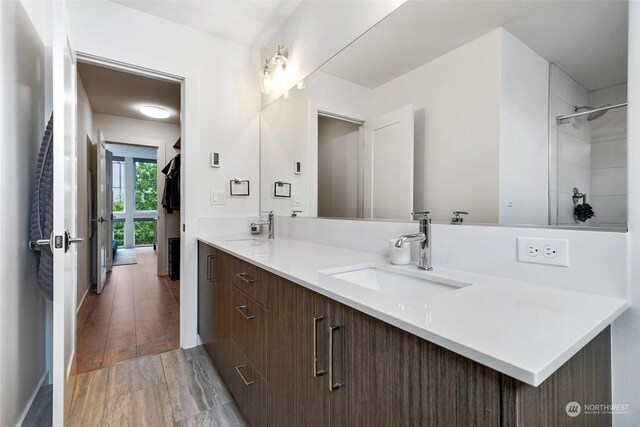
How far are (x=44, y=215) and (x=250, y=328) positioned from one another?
111cm

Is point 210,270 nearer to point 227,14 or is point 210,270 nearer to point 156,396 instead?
point 156,396

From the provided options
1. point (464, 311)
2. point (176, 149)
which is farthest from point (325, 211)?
point (176, 149)

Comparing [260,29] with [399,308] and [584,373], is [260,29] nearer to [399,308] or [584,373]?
[399,308]

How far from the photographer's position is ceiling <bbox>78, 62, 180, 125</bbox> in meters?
2.97

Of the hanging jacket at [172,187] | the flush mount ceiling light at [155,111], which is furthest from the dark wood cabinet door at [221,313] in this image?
the flush mount ceiling light at [155,111]

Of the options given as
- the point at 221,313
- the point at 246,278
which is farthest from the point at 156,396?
the point at 246,278

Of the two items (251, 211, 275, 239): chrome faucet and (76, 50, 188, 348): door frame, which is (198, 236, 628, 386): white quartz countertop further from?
(76, 50, 188, 348): door frame

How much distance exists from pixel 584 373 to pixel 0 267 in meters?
1.88

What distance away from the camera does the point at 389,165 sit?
1.45 meters

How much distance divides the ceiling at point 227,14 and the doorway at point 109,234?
440mm

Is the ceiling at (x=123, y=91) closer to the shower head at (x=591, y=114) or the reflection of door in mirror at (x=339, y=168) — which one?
the reflection of door in mirror at (x=339, y=168)

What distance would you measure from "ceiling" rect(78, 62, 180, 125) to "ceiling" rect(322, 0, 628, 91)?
243 cm

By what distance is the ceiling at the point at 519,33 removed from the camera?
81 centimetres

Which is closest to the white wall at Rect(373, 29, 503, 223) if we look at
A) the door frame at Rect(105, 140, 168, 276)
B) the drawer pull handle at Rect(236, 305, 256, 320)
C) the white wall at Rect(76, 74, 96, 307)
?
the drawer pull handle at Rect(236, 305, 256, 320)
